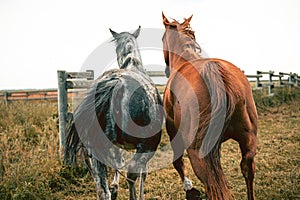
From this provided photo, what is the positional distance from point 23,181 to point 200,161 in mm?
2609

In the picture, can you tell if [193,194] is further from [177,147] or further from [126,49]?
[126,49]

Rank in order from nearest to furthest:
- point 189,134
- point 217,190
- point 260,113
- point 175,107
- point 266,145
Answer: point 217,190, point 189,134, point 175,107, point 266,145, point 260,113

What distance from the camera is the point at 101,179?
3125mm

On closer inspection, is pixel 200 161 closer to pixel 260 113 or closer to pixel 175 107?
pixel 175 107

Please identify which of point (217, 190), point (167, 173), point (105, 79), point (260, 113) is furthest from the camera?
point (260, 113)

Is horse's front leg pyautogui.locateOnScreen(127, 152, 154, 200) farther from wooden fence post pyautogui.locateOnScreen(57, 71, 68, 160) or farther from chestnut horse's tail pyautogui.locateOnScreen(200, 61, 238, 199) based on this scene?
wooden fence post pyautogui.locateOnScreen(57, 71, 68, 160)

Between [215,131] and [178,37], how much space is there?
1.90 m

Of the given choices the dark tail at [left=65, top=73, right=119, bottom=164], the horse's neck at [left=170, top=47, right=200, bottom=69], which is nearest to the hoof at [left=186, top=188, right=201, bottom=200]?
the dark tail at [left=65, top=73, right=119, bottom=164]

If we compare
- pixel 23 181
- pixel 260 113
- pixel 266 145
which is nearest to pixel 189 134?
pixel 23 181

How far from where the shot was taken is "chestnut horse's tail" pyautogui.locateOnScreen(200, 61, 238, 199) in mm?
2484

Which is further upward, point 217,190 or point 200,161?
point 200,161

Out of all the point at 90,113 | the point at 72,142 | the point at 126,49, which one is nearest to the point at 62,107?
the point at 126,49

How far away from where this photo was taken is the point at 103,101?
327 cm

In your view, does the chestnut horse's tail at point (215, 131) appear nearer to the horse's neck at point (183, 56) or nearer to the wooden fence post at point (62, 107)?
the horse's neck at point (183, 56)
